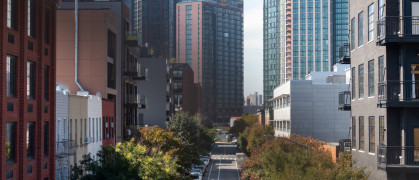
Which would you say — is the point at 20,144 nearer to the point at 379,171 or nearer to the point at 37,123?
the point at 37,123

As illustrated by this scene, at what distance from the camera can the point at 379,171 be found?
36188mm

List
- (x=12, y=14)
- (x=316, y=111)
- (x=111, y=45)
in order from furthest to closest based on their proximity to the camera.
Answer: (x=316, y=111)
(x=111, y=45)
(x=12, y=14)

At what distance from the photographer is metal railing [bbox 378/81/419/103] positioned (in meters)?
33.7

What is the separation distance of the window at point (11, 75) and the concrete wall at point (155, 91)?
9562cm

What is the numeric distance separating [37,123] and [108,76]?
30942 millimetres

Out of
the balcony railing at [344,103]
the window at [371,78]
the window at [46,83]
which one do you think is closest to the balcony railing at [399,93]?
the window at [371,78]

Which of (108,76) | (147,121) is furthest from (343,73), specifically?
A: (108,76)

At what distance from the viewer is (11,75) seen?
31.5 meters

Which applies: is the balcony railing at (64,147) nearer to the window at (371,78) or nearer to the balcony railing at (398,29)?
the window at (371,78)

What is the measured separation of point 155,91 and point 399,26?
101345 millimetres

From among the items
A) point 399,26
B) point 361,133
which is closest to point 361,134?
point 361,133

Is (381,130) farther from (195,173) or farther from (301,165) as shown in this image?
(195,173)

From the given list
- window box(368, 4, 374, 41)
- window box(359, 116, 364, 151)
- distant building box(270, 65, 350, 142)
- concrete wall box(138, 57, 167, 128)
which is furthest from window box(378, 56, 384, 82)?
concrete wall box(138, 57, 167, 128)

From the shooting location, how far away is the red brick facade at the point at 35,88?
29909 mm
